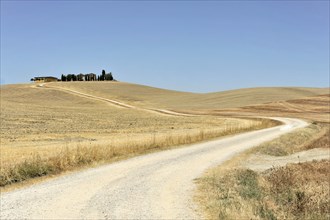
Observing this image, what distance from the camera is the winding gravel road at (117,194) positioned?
1083cm

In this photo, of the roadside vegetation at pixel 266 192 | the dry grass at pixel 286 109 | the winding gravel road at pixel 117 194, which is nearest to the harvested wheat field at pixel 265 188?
the roadside vegetation at pixel 266 192

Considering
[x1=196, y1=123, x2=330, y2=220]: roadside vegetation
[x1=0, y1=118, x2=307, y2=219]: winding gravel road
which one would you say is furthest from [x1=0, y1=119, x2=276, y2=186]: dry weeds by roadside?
[x1=196, y1=123, x2=330, y2=220]: roadside vegetation

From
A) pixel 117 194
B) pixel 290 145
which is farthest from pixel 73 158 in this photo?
pixel 290 145

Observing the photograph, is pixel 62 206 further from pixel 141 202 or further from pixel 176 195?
pixel 176 195

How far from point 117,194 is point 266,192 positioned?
5613 millimetres

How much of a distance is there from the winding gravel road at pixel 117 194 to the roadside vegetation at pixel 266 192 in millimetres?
643

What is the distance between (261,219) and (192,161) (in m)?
10.3

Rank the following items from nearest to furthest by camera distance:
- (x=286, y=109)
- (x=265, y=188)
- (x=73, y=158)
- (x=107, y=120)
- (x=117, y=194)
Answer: (x=117, y=194) < (x=265, y=188) < (x=73, y=158) < (x=107, y=120) < (x=286, y=109)

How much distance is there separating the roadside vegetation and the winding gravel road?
0.64m

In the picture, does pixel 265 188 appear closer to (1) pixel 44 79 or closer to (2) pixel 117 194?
(2) pixel 117 194

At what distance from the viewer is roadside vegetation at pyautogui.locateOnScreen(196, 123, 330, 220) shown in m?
11.6

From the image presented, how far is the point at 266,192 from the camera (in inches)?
613

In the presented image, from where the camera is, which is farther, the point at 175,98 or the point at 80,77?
the point at 80,77

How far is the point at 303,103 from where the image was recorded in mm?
98625
